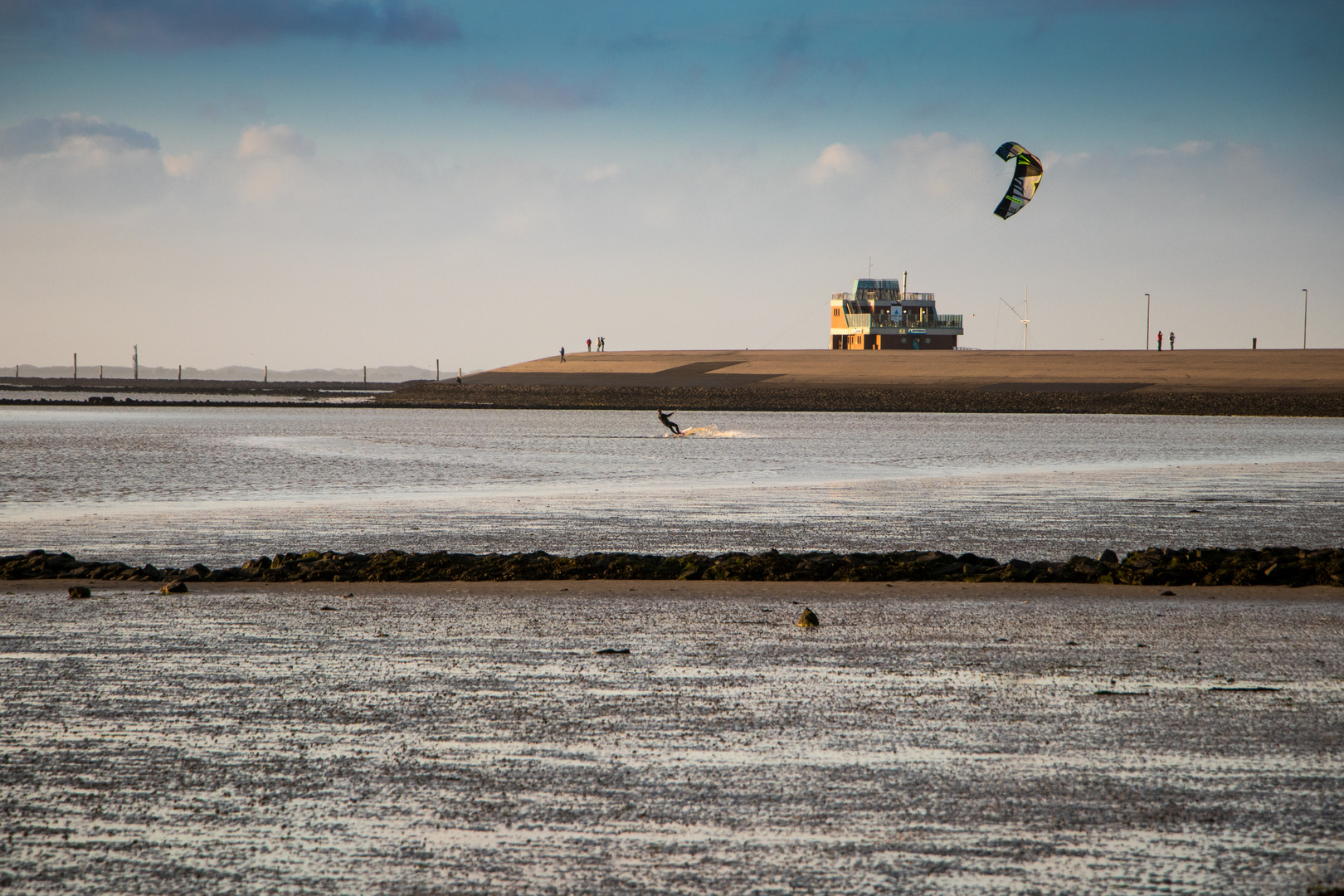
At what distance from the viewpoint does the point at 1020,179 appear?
5678 cm

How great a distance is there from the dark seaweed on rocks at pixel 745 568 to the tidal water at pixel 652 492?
1.14 metres

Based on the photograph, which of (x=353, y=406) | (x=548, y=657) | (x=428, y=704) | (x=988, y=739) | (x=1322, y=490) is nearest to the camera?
(x=988, y=739)

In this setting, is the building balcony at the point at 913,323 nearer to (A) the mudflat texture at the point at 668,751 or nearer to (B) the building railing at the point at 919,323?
(B) the building railing at the point at 919,323

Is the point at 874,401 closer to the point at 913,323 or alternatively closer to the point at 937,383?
the point at 937,383

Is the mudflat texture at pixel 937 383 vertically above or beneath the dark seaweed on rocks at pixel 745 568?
above

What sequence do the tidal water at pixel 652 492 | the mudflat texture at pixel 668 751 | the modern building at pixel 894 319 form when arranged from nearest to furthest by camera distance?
the mudflat texture at pixel 668 751, the tidal water at pixel 652 492, the modern building at pixel 894 319

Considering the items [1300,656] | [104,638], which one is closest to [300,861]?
[104,638]

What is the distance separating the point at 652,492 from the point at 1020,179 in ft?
143

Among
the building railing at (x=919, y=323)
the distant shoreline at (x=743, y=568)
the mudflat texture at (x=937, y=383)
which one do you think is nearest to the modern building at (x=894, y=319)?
the building railing at (x=919, y=323)

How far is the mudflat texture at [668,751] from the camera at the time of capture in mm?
3975

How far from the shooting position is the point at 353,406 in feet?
219

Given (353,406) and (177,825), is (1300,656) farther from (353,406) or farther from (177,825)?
(353,406)

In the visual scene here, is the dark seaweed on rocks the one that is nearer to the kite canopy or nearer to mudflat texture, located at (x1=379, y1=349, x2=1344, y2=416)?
the kite canopy

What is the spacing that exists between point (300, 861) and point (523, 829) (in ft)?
2.49
